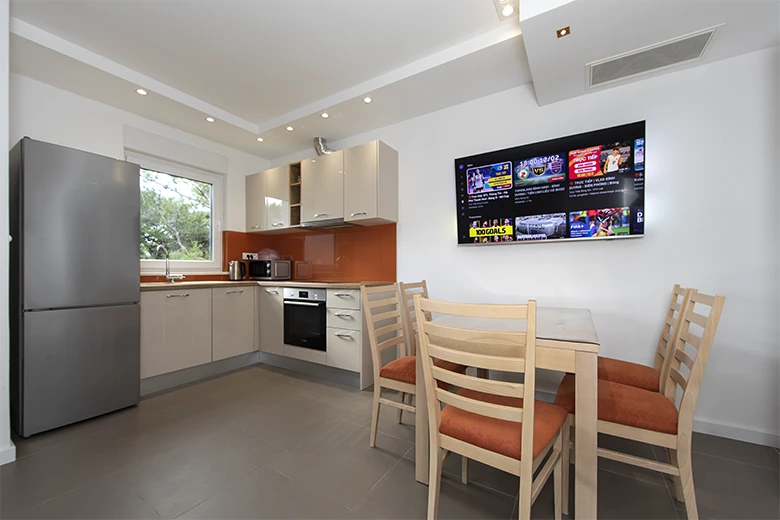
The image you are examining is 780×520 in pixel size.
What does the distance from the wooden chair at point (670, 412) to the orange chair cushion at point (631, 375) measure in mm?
121

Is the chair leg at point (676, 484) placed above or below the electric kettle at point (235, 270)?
below

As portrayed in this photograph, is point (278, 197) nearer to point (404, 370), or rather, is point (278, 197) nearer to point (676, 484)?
point (404, 370)

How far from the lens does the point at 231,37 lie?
2.23 metres

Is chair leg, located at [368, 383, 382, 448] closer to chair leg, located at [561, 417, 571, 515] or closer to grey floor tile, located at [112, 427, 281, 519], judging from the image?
grey floor tile, located at [112, 427, 281, 519]

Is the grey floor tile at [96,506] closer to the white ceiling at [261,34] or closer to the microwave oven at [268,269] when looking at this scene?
the microwave oven at [268,269]

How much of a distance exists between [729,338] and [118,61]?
4.62m

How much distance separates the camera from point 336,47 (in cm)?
235

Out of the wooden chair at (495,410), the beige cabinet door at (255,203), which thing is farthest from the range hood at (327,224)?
the wooden chair at (495,410)

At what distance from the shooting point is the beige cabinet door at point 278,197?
375 cm

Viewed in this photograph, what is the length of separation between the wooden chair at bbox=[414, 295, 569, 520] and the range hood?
220cm

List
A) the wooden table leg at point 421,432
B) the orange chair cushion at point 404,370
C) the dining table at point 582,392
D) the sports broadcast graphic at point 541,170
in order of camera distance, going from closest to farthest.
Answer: the dining table at point 582,392, the wooden table leg at point 421,432, the orange chair cushion at point 404,370, the sports broadcast graphic at point 541,170

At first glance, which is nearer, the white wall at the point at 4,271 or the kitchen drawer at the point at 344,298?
the white wall at the point at 4,271

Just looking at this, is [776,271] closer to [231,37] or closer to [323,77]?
[323,77]

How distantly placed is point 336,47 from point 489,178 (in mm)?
1514
